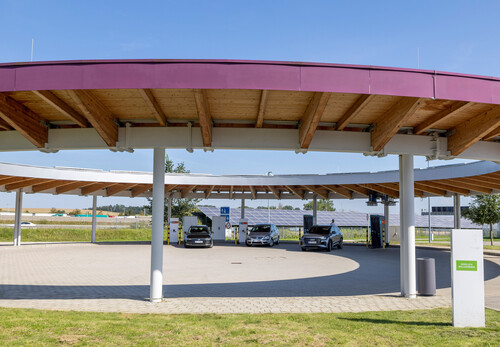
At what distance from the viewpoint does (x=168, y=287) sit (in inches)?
458

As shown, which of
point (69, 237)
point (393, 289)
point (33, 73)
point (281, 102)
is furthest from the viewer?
point (69, 237)

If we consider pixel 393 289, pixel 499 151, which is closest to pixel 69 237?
pixel 393 289

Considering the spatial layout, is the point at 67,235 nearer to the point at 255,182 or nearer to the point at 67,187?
the point at 67,187

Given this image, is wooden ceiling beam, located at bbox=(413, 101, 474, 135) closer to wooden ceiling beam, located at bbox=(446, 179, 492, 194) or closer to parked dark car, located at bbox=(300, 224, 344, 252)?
wooden ceiling beam, located at bbox=(446, 179, 492, 194)

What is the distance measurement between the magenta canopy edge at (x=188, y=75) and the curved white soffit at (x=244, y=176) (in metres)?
12.2

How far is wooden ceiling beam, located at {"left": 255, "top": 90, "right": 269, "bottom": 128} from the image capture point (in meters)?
7.67

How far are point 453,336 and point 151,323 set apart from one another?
4.83m

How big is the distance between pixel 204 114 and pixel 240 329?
414cm

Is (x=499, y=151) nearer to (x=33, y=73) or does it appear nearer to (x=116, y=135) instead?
(x=116, y=135)

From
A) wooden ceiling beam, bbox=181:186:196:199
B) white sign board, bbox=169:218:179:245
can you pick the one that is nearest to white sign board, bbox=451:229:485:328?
wooden ceiling beam, bbox=181:186:196:199

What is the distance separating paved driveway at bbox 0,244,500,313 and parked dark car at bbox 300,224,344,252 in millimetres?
7081

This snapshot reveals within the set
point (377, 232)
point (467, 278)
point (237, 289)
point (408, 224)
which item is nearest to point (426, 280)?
point (408, 224)

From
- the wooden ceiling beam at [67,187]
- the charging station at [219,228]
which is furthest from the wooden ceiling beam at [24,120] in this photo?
the charging station at [219,228]

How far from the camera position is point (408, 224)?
33.7 ft
